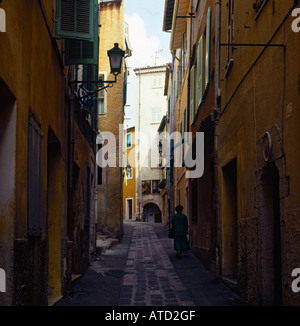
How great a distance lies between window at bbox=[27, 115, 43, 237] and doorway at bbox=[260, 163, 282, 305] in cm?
292

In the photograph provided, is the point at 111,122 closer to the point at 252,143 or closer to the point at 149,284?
the point at 149,284

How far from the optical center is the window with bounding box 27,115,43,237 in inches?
230

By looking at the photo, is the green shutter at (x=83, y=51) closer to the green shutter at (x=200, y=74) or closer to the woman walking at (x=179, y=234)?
the green shutter at (x=200, y=74)

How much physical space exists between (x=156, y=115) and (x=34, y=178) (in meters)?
43.0

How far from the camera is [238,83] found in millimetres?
8727

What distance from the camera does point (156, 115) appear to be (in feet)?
160

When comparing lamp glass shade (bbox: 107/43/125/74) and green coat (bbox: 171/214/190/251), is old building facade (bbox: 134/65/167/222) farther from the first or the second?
lamp glass shade (bbox: 107/43/125/74)

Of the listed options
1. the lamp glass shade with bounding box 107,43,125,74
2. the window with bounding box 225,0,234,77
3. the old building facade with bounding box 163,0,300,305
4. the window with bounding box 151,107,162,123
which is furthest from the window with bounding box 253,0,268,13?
the window with bounding box 151,107,162,123

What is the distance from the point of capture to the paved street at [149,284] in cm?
870

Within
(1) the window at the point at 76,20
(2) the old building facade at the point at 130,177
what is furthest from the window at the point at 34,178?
(2) the old building facade at the point at 130,177
